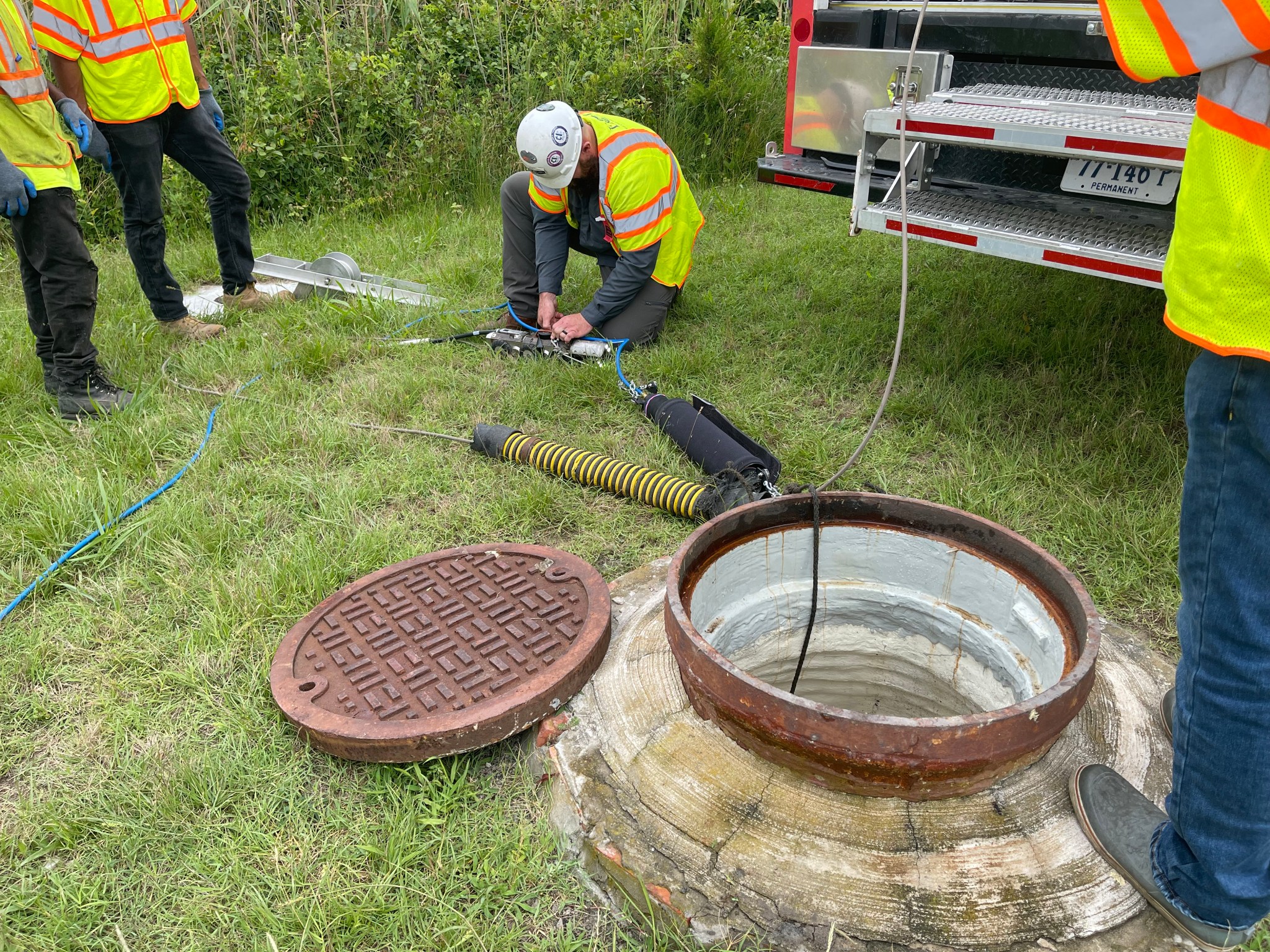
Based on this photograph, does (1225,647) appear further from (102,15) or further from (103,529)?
(102,15)

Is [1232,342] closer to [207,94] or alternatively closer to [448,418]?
[448,418]

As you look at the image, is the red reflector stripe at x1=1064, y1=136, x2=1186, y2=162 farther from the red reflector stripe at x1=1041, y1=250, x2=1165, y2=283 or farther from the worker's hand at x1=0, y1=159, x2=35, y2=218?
the worker's hand at x1=0, y1=159, x2=35, y2=218

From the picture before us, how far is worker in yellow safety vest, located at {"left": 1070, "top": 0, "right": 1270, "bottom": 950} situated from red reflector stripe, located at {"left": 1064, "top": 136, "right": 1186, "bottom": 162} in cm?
139

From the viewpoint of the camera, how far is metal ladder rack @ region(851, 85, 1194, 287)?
247 cm

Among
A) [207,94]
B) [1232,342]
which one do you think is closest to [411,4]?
[207,94]

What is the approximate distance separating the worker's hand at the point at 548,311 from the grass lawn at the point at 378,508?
36 centimetres

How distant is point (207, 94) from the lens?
15.2ft

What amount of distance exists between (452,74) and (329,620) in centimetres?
598

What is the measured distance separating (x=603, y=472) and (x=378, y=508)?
0.83 m

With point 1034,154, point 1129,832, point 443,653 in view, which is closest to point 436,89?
point 1034,154

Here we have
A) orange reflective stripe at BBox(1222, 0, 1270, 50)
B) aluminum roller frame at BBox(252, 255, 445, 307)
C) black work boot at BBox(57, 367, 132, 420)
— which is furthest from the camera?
aluminum roller frame at BBox(252, 255, 445, 307)

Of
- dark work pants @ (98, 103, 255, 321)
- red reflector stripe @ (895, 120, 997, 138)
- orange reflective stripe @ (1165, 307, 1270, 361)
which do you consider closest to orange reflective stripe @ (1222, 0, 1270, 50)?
orange reflective stripe @ (1165, 307, 1270, 361)

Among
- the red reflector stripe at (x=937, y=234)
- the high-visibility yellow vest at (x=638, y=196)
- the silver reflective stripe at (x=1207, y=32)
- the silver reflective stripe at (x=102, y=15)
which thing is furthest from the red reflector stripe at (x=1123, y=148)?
the silver reflective stripe at (x=102, y=15)

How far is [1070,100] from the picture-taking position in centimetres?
301
